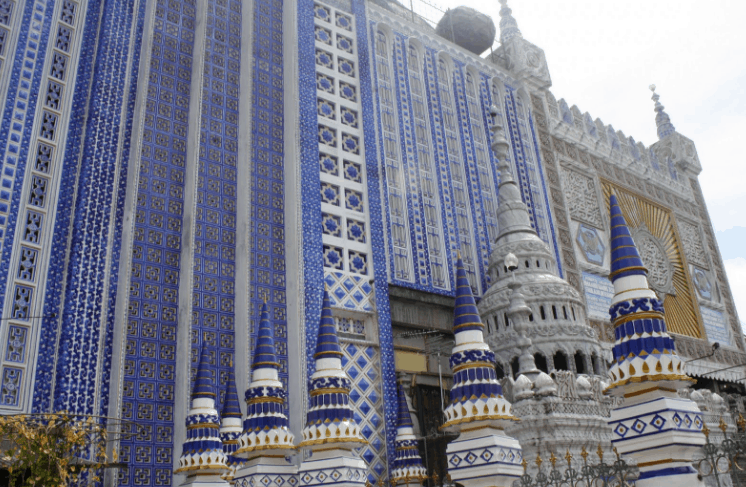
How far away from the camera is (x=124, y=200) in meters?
11.8

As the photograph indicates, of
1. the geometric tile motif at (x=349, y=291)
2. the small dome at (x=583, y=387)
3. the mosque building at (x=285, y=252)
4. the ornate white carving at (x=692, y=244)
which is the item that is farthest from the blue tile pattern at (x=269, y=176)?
the ornate white carving at (x=692, y=244)

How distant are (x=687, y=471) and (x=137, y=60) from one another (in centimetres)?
1144

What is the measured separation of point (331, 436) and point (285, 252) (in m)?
6.49

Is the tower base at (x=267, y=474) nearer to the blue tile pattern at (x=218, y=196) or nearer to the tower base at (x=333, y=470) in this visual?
the tower base at (x=333, y=470)

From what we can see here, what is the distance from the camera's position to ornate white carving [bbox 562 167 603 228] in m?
19.3

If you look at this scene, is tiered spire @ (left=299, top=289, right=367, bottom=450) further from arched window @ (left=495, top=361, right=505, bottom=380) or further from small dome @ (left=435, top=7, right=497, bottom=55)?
small dome @ (left=435, top=7, right=497, bottom=55)

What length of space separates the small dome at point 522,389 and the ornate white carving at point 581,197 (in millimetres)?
8302

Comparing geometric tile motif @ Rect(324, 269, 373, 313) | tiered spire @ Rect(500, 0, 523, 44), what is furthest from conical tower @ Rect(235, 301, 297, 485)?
tiered spire @ Rect(500, 0, 523, 44)

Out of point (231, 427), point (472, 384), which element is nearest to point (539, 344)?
point (231, 427)

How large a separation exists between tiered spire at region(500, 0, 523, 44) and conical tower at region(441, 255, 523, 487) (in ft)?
53.2

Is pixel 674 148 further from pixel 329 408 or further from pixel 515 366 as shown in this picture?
pixel 329 408

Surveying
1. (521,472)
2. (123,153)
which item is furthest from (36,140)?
(521,472)

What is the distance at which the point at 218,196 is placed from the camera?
507 inches

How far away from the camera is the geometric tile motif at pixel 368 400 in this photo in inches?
465
